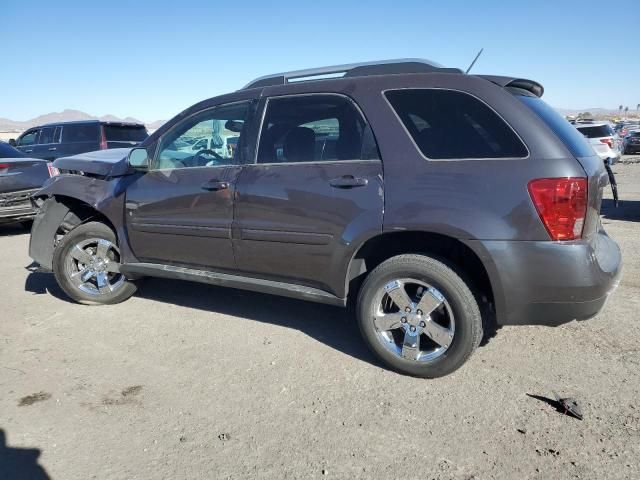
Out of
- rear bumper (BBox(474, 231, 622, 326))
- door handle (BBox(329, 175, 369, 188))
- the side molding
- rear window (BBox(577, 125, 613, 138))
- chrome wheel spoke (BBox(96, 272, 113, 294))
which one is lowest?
chrome wheel spoke (BBox(96, 272, 113, 294))

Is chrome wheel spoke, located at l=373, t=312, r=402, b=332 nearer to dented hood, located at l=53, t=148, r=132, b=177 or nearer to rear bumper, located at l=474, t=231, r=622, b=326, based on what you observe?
rear bumper, located at l=474, t=231, r=622, b=326

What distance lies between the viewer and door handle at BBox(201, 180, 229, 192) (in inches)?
144

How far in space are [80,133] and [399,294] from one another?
36.0ft

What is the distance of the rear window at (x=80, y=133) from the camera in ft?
37.4

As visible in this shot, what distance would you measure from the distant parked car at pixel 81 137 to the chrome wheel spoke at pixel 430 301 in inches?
394

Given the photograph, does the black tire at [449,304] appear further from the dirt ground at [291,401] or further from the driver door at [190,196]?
the driver door at [190,196]

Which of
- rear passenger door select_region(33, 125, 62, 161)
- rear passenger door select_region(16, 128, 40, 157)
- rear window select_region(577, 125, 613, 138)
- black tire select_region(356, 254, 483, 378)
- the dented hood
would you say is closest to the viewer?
black tire select_region(356, 254, 483, 378)

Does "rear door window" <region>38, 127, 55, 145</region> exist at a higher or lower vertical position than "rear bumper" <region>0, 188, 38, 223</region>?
higher

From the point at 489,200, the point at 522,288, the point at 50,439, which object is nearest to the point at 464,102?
the point at 489,200

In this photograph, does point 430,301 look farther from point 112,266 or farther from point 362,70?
point 112,266

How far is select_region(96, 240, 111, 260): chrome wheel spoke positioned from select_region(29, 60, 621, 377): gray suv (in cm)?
41

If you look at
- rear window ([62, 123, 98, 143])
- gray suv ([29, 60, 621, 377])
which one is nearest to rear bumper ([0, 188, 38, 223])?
rear window ([62, 123, 98, 143])

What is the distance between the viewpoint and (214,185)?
3701mm

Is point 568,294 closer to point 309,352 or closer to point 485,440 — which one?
point 485,440
